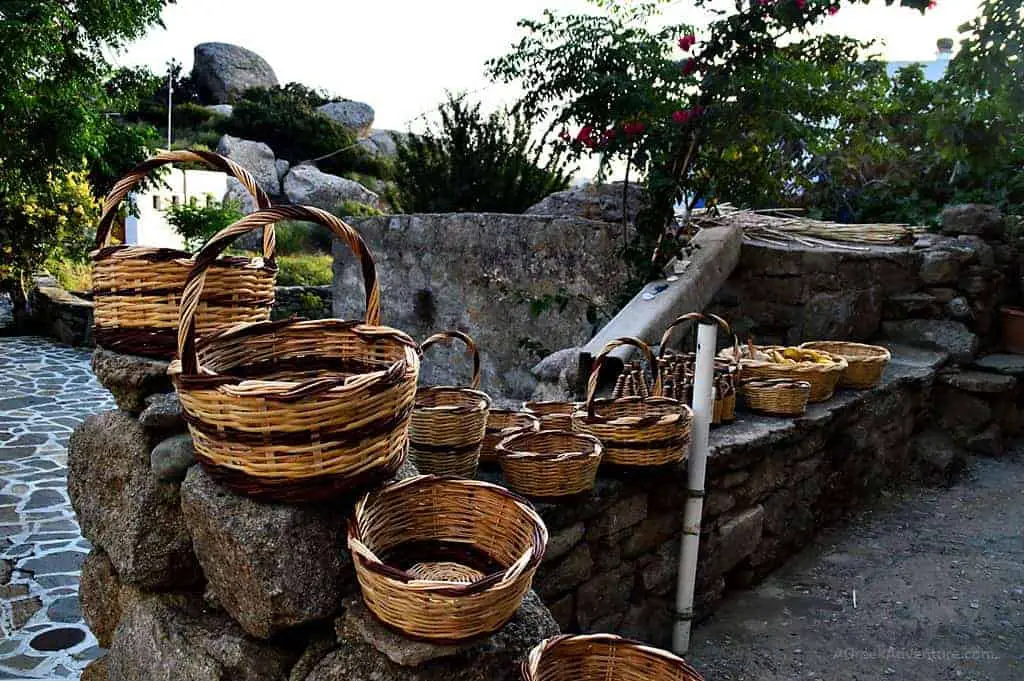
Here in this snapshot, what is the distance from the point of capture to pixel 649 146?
13.0 feet

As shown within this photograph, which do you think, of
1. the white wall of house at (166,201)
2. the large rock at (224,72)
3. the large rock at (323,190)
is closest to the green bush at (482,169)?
the white wall of house at (166,201)

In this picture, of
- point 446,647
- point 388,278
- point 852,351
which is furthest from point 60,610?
point 852,351

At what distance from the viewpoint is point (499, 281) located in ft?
16.4

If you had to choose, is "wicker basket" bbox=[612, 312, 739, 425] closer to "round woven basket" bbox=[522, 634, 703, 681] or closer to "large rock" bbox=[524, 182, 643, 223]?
"round woven basket" bbox=[522, 634, 703, 681]

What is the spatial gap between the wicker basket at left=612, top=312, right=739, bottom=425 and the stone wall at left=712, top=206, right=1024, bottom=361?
149 centimetres

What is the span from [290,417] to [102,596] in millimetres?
1059

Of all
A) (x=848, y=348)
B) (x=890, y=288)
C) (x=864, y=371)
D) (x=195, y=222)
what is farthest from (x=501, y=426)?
(x=195, y=222)

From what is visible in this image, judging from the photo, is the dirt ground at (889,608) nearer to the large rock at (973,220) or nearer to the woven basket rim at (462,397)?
the woven basket rim at (462,397)

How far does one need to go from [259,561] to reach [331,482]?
0.17 metres

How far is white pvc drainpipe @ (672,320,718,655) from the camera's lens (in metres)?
2.32

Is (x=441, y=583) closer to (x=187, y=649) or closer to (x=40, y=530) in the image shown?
(x=187, y=649)

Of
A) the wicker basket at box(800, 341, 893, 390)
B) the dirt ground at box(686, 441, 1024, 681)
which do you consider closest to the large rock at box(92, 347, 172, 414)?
the dirt ground at box(686, 441, 1024, 681)

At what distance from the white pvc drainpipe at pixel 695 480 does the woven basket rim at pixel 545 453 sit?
14.5 inches

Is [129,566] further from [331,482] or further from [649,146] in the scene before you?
[649,146]
